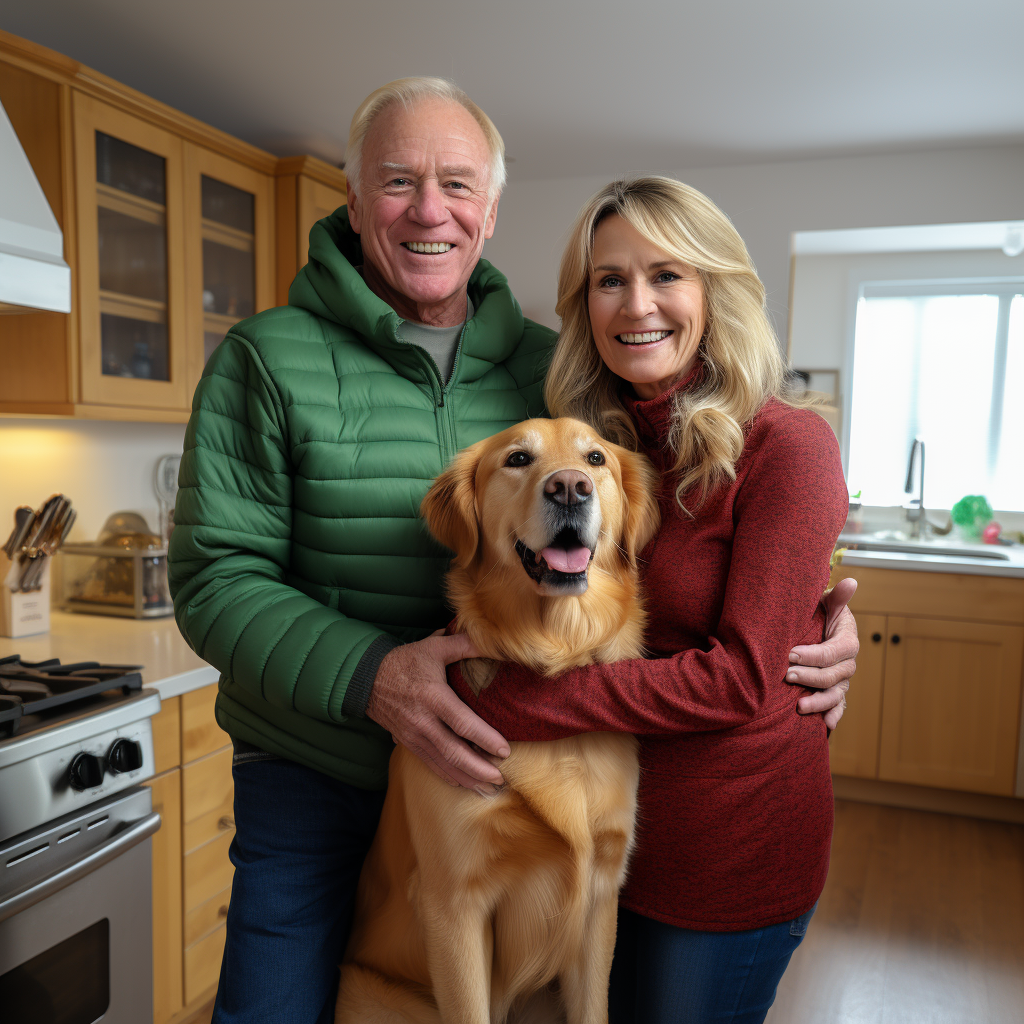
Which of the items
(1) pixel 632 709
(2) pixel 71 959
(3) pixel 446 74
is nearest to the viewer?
(1) pixel 632 709

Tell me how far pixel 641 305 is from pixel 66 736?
140cm

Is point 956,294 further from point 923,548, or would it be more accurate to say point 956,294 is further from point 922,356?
point 923,548

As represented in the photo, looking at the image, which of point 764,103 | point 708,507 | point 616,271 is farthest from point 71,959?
point 764,103

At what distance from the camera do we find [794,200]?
3775 mm

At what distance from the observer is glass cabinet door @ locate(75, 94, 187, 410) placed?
97.0 inches

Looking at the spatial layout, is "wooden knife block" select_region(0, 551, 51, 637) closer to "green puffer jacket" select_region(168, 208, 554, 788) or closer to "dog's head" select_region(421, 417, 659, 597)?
"green puffer jacket" select_region(168, 208, 554, 788)

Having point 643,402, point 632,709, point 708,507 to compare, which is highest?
point 643,402

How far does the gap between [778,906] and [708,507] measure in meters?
0.54

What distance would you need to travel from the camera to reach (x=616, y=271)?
4.06 ft

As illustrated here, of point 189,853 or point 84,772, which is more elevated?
point 84,772

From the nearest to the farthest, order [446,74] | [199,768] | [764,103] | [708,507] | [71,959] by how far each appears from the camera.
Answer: [708,507] → [71,959] → [199,768] → [446,74] → [764,103]

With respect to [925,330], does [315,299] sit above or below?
below

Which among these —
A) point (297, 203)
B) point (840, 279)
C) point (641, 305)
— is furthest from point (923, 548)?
point (641, 305)

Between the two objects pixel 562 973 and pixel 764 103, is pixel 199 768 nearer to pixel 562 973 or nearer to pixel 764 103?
pixel 562 973
